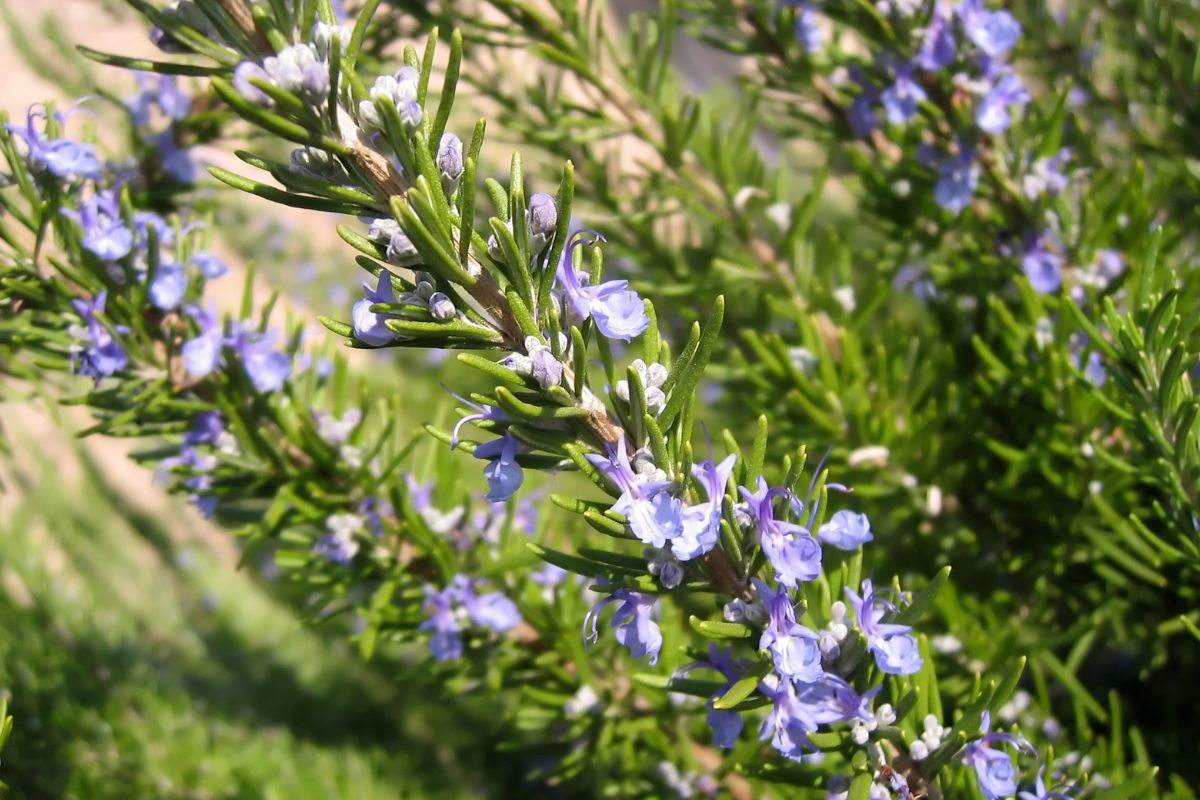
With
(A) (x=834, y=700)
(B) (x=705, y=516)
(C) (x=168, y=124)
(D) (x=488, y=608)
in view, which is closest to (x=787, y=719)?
(A) (x=834, y=700)

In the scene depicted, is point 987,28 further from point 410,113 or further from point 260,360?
point 260,360

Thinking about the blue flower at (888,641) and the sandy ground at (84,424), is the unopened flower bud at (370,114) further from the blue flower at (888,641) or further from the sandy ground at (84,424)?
the sandy ground at (84,424)

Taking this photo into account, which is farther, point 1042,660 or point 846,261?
point 846,261

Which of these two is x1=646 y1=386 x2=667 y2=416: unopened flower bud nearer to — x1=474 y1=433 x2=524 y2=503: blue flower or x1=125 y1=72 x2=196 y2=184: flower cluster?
x1=474 y1=433 x2=524 y2=503: blue flower

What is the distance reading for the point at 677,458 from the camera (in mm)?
509

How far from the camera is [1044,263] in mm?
891

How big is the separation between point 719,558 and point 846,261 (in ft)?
2.02

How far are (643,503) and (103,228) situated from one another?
557mm

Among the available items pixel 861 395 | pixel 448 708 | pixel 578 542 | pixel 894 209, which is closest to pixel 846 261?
pixel 894 209

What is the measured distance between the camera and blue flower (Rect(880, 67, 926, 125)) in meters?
0.87

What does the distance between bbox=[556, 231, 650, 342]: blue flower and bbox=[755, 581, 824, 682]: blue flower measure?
165mm

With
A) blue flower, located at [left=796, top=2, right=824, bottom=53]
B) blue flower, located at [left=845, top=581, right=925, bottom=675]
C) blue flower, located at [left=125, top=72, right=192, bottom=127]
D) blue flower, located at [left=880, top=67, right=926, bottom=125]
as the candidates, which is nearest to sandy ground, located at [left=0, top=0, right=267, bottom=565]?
blue flower, located at [left=125, top=72, right=192, bottom=127]

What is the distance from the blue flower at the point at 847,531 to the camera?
505 mm

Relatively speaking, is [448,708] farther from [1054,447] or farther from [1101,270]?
[1101,270]
